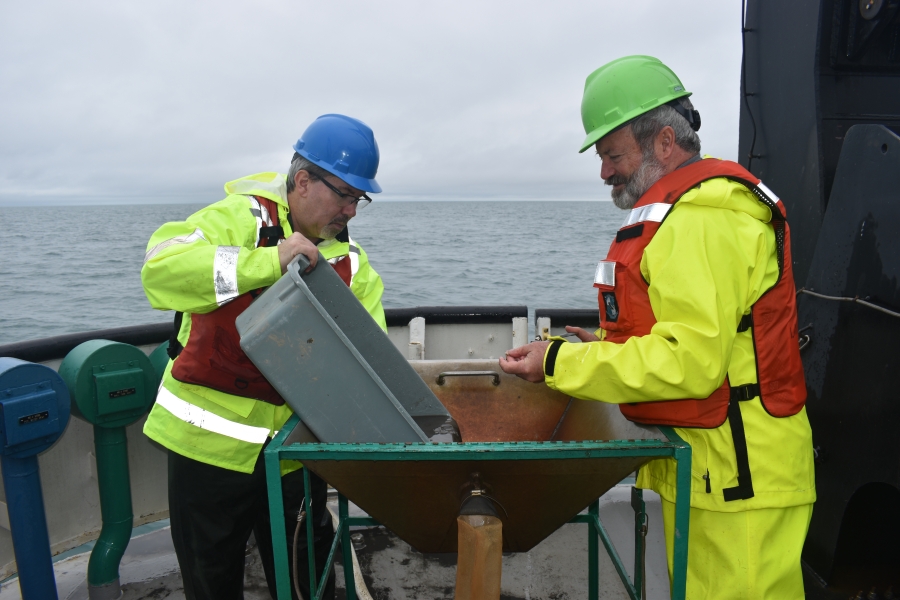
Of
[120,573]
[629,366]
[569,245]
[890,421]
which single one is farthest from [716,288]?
[569,245]

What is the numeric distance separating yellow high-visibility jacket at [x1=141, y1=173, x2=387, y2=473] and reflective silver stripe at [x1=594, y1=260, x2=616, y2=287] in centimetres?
100

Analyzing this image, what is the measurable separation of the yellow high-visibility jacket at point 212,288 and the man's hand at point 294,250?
0.8 inches

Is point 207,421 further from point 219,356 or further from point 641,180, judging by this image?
point 641,180

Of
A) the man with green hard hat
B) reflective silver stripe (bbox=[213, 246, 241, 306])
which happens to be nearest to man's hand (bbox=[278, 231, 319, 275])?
reflective silver stripe (bbox=[213, 246, 241, 306])

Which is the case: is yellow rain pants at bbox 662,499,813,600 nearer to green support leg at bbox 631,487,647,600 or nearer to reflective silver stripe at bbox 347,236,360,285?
green support leg at bbox 631,487,647,600

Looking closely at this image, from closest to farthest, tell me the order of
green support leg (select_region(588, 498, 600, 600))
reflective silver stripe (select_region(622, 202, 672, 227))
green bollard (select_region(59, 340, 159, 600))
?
reflective silver stripe (select_region(622, 202, 672, 227)) → green support leg (select_region(588, 498, 600, 600)) → green bollard (select_region(59, 340, 159, 600))

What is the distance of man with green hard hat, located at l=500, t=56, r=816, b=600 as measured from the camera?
63.1 inches

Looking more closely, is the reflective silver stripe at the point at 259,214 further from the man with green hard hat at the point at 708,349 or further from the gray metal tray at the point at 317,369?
the man with green hard hat at the point at 708,349

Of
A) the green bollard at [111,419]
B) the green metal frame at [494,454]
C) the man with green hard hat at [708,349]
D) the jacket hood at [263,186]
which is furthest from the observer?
the green bollard at [111,419]

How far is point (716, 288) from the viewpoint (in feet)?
5.19

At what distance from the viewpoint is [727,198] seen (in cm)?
164

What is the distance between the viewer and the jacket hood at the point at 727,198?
5.39 feet

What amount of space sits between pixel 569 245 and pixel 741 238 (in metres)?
23.2

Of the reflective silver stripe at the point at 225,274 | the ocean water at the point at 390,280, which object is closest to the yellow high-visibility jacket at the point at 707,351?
the reflective silver stripe at the point at 225,274
